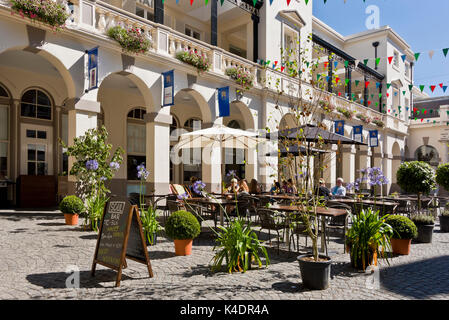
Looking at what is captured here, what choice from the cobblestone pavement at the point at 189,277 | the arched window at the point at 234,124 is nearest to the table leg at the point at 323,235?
the cobblestone pavement at the point at 189,277

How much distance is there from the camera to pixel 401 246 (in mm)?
6520

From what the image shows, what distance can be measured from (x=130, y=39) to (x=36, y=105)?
491 cm

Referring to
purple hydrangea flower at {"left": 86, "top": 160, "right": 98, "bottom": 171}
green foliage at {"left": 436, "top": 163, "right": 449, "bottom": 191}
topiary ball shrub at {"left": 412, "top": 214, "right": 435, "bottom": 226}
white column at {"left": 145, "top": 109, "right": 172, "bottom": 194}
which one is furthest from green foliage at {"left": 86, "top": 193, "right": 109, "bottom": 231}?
green foliage at {"left": 436, "top": 163, "right": 449, "bottom": 191}

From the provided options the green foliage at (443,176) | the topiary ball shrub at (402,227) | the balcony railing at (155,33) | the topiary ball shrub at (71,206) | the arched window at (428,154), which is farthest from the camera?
the arched window at (428,154)

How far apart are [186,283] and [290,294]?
4.49 ft

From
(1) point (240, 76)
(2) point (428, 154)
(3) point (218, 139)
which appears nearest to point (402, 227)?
(3) point (218, 139)

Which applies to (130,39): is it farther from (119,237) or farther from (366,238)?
(366,238)

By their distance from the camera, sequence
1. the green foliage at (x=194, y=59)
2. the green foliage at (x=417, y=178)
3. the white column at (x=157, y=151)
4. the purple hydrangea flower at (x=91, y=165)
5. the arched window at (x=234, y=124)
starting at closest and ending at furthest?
the purple hydrangea flower at (x=91, y=165) < the green foliage at (x=417, y=178) < the white column at (x=157, y=151) < the green foliage at (x=194, y=59) < the arched window at (x=234, y=124)

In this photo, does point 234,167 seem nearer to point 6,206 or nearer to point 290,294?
point 6,206

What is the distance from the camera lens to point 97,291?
4.18 m

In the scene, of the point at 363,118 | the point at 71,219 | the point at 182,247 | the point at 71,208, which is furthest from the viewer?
the point at 363,118

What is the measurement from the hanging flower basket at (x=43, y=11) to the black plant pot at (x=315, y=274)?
8.37m

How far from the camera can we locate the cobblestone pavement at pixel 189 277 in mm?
4137

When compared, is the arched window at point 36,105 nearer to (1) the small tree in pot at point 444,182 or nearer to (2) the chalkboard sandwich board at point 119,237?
(2) the chalkboard sandwich board at point 119,237
